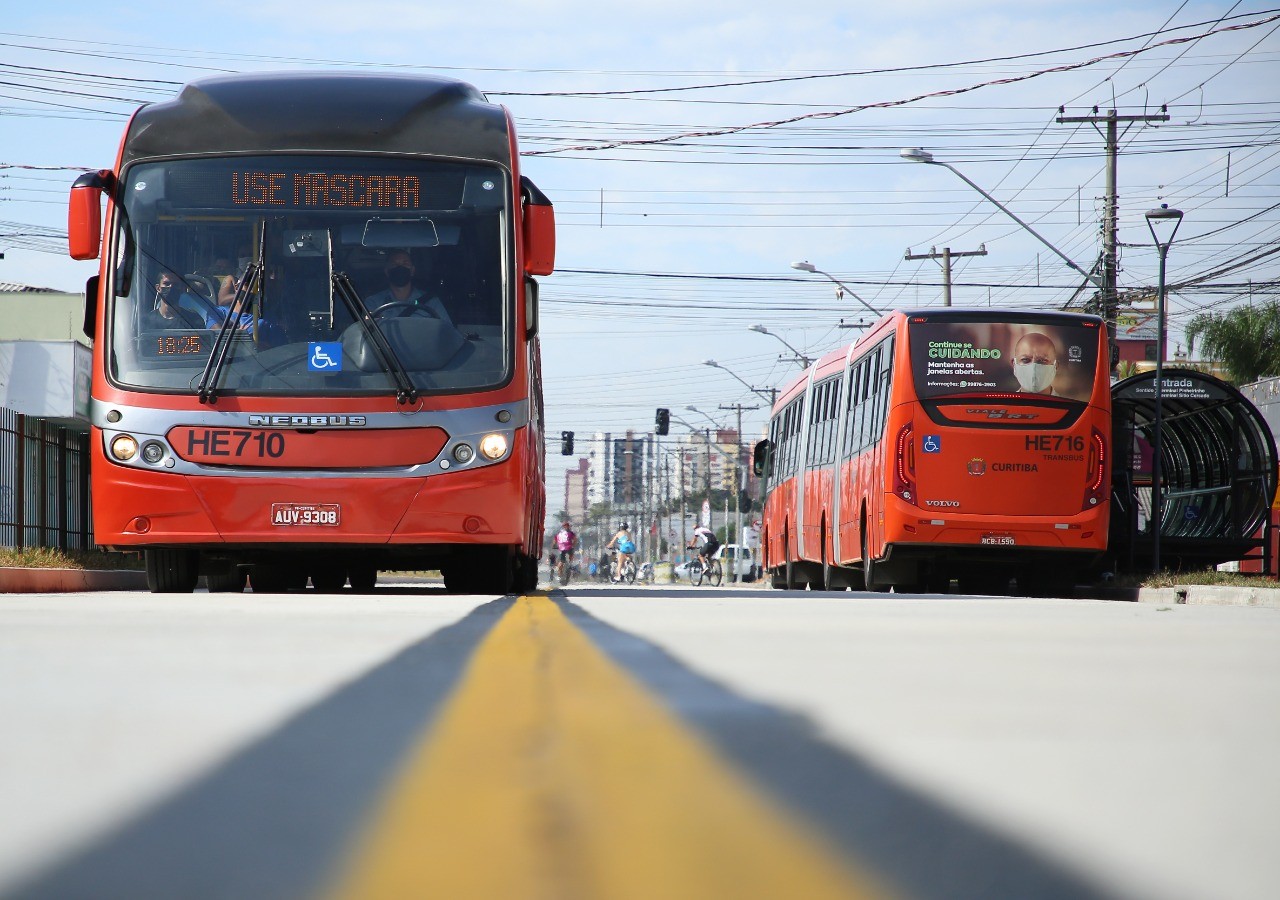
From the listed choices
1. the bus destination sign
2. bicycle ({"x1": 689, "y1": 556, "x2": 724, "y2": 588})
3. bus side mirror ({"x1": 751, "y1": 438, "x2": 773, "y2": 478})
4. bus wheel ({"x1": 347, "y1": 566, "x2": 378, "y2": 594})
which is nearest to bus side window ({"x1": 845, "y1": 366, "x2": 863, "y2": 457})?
bus wheel ({"x1": 347, "y1": 566, "x2": 378, "y2": 594})

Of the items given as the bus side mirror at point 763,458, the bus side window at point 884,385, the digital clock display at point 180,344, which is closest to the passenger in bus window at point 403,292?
the digital clock display at point 180,344

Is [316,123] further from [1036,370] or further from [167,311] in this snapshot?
[1036,370]

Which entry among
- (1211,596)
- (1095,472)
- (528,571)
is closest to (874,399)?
(1095,472)

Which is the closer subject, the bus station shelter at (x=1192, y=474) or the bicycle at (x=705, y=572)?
the bus station shelter at (x=1192, y=474)

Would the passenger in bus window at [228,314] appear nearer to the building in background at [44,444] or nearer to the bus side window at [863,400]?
the bus side window at [863,400]

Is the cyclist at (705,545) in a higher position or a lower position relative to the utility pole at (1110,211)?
lower

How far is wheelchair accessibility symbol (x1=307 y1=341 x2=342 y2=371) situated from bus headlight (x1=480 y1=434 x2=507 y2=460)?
1195 millimetres

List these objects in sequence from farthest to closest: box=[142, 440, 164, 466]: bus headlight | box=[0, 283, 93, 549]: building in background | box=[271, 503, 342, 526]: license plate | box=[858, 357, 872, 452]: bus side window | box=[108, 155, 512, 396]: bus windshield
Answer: box=[0, 283, 93, 549]: building in background, box=[858, 357, 872, 452]: bus side window, box=[108, 155, 512, 396]: bus windshield, box=[142, 440, 164, 466]: bus headlight, box=[271, 503, 342, 526]: license plate

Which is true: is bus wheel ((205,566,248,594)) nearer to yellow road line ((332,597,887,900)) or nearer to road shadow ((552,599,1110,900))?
road shadow ((552,599,1110,900))

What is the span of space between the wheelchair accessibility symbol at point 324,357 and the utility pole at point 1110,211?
22.2m

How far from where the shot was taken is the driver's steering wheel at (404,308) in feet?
39.5

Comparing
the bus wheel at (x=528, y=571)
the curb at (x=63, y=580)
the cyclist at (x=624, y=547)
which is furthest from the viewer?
the cyclist at (x=624, y=547)

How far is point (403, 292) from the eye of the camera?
12156 millimetres

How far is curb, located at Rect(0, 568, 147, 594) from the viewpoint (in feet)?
52.5
